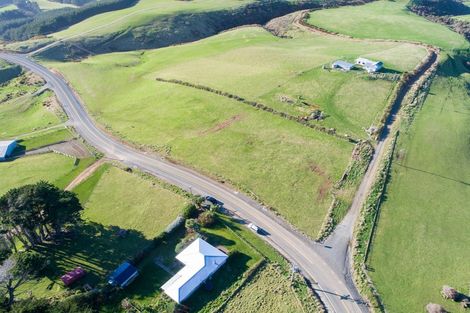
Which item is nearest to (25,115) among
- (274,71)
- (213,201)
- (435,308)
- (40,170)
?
(40,170)

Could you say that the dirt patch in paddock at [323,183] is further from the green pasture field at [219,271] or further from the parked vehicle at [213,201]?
the parked vehicle at [213,201]

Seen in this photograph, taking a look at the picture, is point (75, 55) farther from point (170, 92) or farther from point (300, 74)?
point (300, 74)

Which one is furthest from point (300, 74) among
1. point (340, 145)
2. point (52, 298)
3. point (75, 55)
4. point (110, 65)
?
point (75, 55)

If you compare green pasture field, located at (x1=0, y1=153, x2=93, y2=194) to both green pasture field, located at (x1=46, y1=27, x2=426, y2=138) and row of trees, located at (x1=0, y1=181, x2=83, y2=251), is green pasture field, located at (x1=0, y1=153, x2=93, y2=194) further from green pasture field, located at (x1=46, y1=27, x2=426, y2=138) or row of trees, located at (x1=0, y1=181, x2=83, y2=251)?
green pasture field, located at (x1=46, y1=27, x2=426, y2=138)

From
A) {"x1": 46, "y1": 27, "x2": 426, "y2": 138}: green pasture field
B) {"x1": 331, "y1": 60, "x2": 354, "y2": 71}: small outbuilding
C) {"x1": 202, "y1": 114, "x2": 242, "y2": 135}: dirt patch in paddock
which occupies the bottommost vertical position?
{"x1": 202, "y1": 114, "x2": 242, "y2": 135}: dirt patch in paddock

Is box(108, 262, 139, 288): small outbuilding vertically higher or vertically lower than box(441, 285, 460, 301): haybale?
higher

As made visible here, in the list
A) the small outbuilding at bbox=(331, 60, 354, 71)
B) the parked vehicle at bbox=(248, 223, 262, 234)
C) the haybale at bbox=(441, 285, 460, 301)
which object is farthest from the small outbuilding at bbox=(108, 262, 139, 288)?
the small outbuilding at bbox=(331, 60, 354, 71)

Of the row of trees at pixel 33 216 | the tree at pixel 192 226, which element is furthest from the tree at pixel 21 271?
the tree at pixel 192 226
